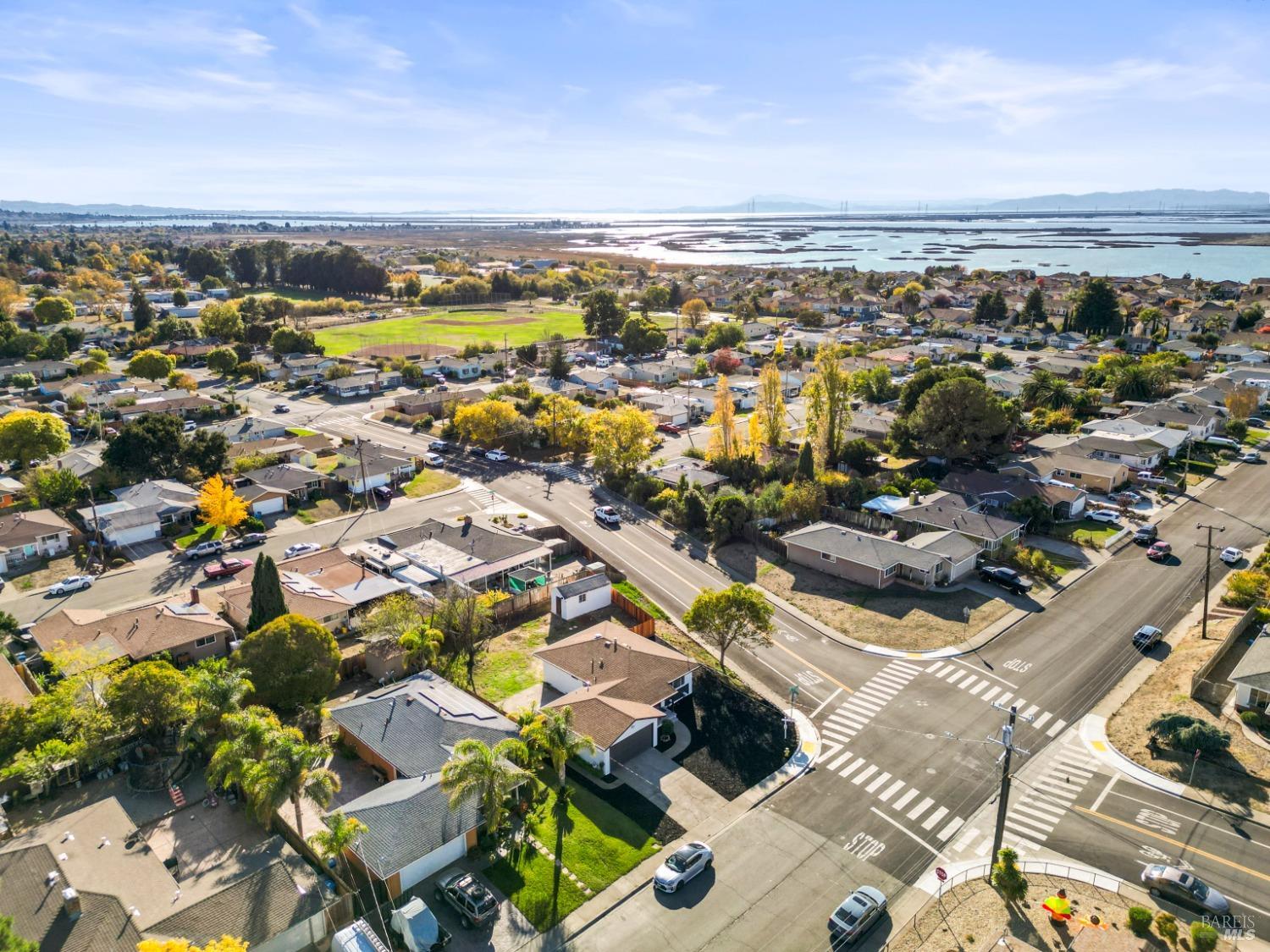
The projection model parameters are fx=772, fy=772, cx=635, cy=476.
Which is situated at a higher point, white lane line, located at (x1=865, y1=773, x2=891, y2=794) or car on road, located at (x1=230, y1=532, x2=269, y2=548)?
white lane line, located at (x1=865, y1=773, x2=891, y2=794)

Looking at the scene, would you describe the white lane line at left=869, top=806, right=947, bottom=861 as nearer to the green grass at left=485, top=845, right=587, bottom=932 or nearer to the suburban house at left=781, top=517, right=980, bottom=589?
the green grass at left=485, top=845, right=587, bottom=932

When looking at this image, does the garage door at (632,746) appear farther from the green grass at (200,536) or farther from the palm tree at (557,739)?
the green grass at (200,536)

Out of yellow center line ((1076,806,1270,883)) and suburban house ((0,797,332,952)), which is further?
yellow center line ((1076,806,1270,883))

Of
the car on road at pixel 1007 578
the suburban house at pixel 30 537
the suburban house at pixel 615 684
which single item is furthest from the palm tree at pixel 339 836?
the suburban house at pixel 30 537

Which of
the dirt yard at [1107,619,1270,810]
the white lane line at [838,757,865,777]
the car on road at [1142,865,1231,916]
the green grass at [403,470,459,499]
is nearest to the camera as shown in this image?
the car on road at [1142,865,1231,916]

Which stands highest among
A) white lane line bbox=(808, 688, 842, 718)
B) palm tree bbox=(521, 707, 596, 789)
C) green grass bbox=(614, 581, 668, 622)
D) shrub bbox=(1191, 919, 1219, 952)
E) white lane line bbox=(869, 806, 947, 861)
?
palm tree bbox=(521, 707, 596, 789)

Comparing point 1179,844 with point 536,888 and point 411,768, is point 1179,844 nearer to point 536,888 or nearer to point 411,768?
point 536,888

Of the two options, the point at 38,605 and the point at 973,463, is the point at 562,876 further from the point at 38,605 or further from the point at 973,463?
the point at 973,463

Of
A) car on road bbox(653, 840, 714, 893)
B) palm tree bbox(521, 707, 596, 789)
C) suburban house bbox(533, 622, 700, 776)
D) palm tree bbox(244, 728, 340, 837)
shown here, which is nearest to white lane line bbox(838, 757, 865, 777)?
car on road bbox(653, 840, 714, 893)
